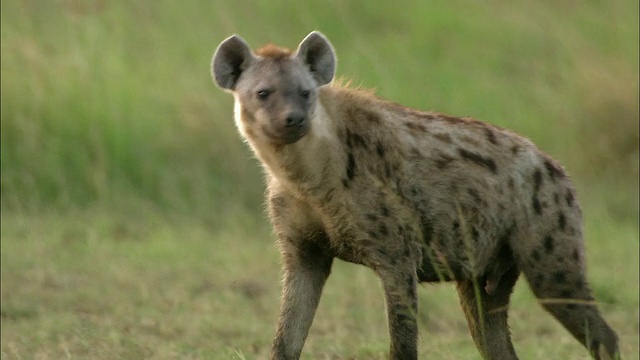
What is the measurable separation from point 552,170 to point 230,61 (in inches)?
44.8

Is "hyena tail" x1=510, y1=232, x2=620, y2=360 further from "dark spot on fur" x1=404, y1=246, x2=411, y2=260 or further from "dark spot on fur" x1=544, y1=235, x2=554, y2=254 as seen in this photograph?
"dark spot on fur" x1=404, y1=246, x2=411, y2=260

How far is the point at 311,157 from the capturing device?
16.1ft

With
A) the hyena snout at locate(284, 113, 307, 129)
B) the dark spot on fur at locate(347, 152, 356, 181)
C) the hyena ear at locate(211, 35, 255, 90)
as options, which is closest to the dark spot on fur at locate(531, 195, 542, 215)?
the dark spot on fur at locate(347, 152, 356, 181)

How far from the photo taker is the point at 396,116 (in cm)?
516

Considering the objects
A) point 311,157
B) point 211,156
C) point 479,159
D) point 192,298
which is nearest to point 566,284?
point 479,159

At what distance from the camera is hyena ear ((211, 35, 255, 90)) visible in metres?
5.07

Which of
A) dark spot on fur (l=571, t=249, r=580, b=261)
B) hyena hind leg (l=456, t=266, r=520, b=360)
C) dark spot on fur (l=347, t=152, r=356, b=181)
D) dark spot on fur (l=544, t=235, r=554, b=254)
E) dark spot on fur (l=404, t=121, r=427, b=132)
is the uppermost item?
dark spot on fur (l=404, t=121, r=427, b=132)

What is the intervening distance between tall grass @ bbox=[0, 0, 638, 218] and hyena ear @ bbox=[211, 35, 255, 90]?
12.5 ft

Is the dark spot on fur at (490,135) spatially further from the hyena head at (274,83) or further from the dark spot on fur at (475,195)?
the hyena head at (274,83)

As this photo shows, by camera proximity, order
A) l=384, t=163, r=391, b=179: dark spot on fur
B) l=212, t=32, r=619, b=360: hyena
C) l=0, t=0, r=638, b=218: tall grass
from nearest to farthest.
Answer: l=212, t=32, r=619, b=360: hyena → l=384, t=163, r=391, b=179: dark spot on fur → l=0, t=0, r=638, b=218: tall grass

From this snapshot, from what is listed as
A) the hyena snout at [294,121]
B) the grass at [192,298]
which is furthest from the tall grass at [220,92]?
the hyena snout at [294,121]

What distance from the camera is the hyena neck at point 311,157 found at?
193 inches

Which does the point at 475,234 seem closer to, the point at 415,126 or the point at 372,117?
the point at 415,126

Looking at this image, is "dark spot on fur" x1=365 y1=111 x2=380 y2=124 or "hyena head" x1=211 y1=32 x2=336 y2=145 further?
"dark spot on fur" x1=365 y1=111 x2=380 y2=124
